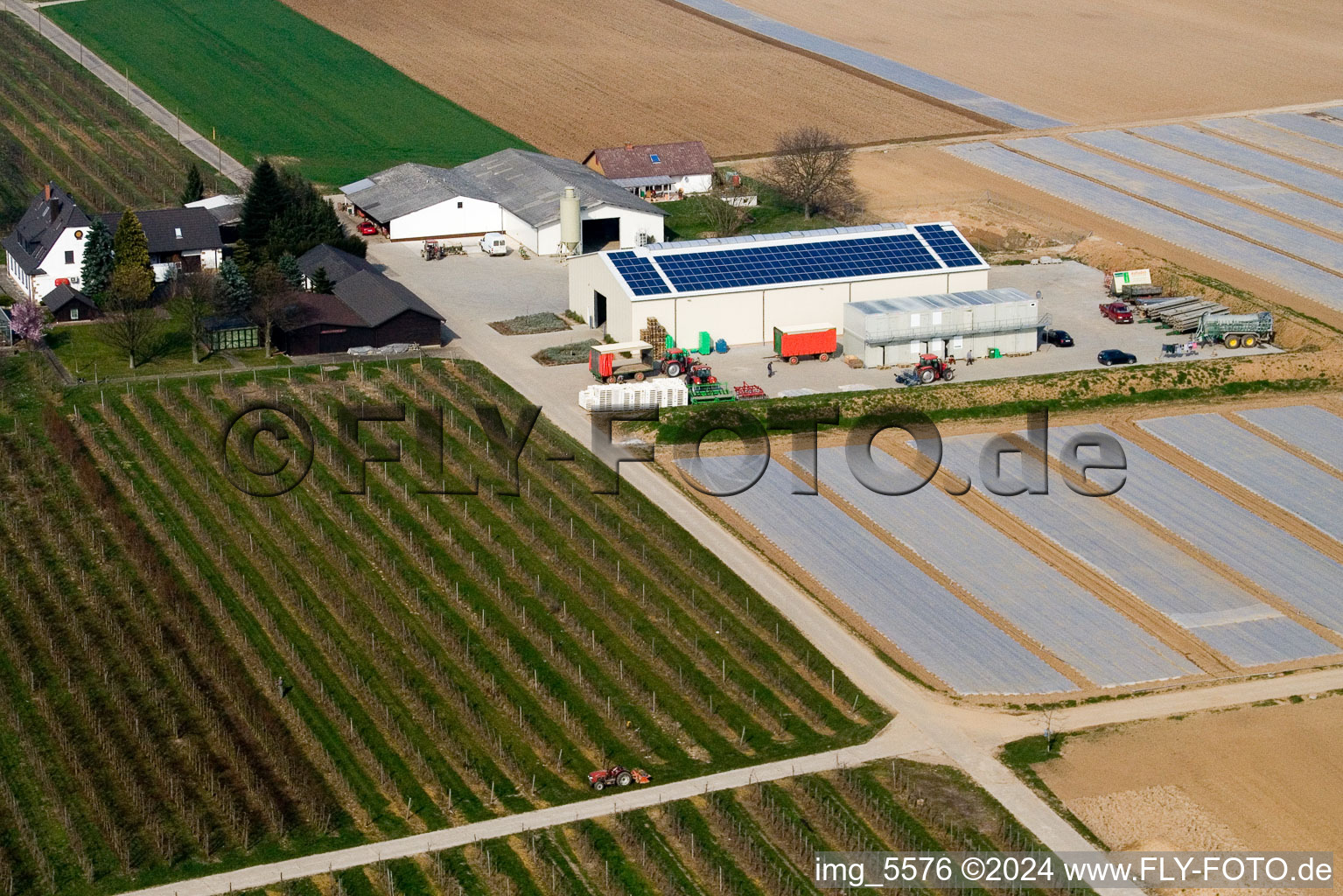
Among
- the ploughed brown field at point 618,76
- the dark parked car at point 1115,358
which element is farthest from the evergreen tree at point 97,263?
the dark parked car at point 1115,358

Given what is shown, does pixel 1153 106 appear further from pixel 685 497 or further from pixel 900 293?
pixel 685 497

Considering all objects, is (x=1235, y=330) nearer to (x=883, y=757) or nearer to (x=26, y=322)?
(x=883, y=757)

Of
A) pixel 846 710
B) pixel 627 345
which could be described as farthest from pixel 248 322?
pixel 846 710

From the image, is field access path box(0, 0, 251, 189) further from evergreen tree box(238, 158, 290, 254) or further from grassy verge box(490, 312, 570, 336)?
grassy verge box(490, 312, 570, 336)

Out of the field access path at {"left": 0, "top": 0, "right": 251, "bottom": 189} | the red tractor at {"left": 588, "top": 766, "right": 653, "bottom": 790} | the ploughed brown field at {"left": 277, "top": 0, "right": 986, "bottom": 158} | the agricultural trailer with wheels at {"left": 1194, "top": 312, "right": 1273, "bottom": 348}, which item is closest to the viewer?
the red tractor at {"left": 588, "top": 766, "right": 653, "bottom": 790}

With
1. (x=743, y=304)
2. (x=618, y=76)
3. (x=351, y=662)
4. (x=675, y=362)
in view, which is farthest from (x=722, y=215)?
(x=351, y=662)

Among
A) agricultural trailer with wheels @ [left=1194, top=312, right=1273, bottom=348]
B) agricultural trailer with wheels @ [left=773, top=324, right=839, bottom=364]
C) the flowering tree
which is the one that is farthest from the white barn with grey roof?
agricultural trailer with wheels @ [left=1194, top=312, right=1273, bottom=348]

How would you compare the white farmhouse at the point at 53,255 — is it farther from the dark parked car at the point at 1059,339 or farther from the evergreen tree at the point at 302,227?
the dark parked car at the point at 1059,339
